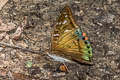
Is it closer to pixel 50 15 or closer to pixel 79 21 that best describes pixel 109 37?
pixel 79 21

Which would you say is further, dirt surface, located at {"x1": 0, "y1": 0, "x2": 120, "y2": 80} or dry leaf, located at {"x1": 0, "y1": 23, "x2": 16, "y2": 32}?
dry leaf, located at {"x1": 0, "y1": 23, "x2": 16, "y2": 32}

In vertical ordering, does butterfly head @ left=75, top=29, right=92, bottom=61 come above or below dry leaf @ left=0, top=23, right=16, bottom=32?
below

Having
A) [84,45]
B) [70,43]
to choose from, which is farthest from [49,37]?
[84,45]

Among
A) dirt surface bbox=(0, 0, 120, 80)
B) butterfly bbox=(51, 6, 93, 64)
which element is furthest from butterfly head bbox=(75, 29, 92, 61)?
dirt surface bbox=(0, 0, 120, 80)

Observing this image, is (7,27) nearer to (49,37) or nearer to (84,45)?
(49,37)

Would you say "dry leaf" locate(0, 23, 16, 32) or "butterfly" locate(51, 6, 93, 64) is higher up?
"dry leaf" locate(0, 23, 16, 32)

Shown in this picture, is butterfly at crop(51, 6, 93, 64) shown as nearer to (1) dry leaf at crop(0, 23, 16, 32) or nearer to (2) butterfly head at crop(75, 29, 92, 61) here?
(2) butterfly head at crop(75, 29, 92, 61)

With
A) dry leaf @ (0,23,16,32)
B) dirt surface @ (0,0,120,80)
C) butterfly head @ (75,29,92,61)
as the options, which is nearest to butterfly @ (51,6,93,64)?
butterfly head @ (75,29,92,61)

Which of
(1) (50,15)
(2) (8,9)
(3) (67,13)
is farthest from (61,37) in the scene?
(2) (8,9)
